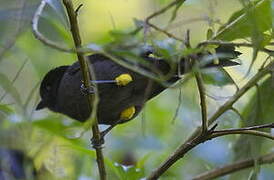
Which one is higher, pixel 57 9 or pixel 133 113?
pixel 57 9

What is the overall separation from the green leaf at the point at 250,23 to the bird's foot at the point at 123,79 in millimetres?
923

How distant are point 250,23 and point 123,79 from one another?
1.08 metres

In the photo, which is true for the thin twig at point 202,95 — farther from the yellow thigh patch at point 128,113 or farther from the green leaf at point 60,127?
the yellow thigh patch at point 128,113

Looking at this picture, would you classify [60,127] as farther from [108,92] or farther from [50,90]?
[50,90]

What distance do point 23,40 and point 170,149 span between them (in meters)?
0.81

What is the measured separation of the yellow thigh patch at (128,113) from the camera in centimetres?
271

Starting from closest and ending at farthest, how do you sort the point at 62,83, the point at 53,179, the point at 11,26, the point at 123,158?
the point at 11,26
the point at 53,179
the point at 62,83
the point at 123,158

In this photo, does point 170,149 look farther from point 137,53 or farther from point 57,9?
point 137,53

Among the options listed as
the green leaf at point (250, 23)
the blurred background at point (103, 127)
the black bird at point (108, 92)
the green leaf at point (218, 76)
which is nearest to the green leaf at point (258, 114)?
the blurred background at point (103, 127)

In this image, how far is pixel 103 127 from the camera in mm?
2914

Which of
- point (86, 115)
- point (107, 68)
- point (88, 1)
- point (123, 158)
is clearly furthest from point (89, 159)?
point (88, 1)

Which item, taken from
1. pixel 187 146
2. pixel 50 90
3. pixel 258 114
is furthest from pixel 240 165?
pixel 50 90

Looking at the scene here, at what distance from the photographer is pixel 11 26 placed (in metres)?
1.46

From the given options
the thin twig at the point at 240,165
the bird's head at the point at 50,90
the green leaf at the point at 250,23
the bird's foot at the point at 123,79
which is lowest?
the bird's head at the point at 50,90
